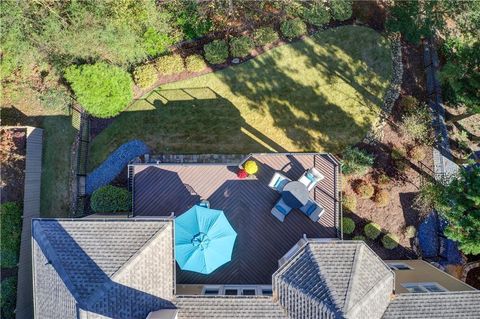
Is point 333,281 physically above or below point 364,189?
below

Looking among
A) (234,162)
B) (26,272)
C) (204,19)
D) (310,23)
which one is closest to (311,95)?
(310,23)

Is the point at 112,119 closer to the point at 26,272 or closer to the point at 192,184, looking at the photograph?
the point at 192,184

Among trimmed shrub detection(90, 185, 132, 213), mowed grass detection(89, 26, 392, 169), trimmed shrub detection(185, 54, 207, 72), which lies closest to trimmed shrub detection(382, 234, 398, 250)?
mowed grass detection(89, 26, 392, 169)

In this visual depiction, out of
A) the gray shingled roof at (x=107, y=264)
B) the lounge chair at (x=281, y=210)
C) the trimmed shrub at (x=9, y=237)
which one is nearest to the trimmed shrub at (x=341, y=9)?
the lounge chair at (x=281, y=210)

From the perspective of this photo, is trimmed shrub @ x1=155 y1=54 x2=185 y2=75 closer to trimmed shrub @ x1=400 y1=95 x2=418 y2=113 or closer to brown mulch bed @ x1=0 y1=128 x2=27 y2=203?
brown mulch bed @ x1=0 y1=128 x2=27 y2=203

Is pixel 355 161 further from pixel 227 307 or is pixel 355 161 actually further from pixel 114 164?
pixel 114 164

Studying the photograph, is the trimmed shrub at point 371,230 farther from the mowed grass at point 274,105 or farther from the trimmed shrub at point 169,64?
the trimmed shrub at point 169,64

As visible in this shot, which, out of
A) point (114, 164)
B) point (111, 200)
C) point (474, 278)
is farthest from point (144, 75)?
point (474, 278)

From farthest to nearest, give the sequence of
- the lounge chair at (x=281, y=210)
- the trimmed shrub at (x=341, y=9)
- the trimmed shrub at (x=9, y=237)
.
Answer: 1. the trimmed shrub at (x=341, y=9)
2. the trimmed shrub at (x=9, y=237)
3. the lounge chair at (x=281, y=210)
